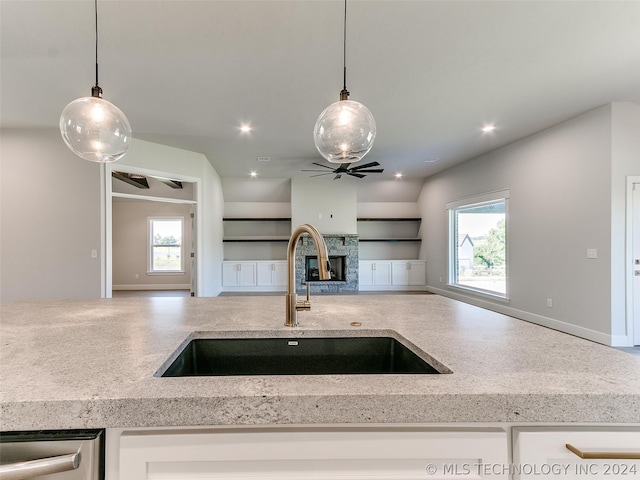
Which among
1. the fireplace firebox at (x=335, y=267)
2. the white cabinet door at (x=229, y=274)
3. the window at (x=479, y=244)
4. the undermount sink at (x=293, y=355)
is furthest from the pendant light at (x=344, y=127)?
the white cabinet door at (x=229, y=274)

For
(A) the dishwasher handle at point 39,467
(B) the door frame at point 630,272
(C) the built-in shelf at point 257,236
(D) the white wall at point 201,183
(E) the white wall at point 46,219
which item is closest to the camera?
(A) the dishwasher handle at point 39,467

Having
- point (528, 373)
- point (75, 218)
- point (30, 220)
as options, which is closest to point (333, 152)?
point (528, 373)

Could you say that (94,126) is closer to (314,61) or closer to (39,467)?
(39,467)

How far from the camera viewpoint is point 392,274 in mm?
7824

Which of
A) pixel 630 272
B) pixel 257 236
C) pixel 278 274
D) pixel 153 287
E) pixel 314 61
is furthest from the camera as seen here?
pixel 153 287

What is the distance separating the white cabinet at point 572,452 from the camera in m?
0.61

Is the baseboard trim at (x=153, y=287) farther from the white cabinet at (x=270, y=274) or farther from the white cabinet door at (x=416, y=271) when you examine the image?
the white cabinet door at (x=416, y=271)

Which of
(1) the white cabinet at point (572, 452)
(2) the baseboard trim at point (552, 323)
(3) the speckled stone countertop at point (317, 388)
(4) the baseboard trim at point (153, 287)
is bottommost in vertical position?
(4) the baseboard trim at point (153, 287)

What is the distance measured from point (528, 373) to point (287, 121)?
12.6 feet

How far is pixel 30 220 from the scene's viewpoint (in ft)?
13.6

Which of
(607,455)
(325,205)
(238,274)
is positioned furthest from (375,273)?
(607,455)

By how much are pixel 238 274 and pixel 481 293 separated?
548 centimetres

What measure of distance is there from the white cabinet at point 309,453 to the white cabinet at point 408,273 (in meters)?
7.38

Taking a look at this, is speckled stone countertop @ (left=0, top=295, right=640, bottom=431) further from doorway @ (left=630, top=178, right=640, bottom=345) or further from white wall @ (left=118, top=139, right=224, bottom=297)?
white wall @ (left=118, top=139, right=224, bottom=297)
